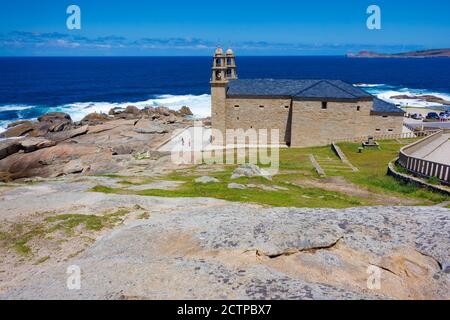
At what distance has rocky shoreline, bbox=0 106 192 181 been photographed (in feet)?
121

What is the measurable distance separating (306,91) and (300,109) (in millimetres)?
1988

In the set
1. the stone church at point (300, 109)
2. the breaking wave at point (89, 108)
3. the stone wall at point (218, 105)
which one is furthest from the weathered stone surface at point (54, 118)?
the stone church at point (300, 109)

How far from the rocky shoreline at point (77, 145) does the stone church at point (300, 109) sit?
10.3m

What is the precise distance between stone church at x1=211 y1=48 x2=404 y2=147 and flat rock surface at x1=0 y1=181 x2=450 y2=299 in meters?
30.1

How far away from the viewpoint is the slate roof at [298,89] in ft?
132

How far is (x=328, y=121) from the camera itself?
4059 cm

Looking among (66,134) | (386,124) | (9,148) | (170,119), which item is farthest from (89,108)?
(386,124)

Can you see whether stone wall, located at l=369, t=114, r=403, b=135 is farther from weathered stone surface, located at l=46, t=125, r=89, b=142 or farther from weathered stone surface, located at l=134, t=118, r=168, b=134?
weathered stone surface, located at l=46, t=125, r=89, b=142

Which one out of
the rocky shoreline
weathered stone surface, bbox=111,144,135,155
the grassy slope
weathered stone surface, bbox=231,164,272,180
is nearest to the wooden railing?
the grassy slope

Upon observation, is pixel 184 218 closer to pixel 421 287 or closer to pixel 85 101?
pixel 421 287

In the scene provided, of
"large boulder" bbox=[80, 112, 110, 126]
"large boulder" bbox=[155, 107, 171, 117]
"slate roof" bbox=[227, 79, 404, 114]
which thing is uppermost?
"slate roof" bbox=[227, 79, 404, 114]

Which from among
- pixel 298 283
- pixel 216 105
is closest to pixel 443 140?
pixel 216 105

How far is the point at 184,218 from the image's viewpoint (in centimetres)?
1216

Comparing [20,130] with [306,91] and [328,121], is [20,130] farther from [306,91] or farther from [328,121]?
[328,121]
